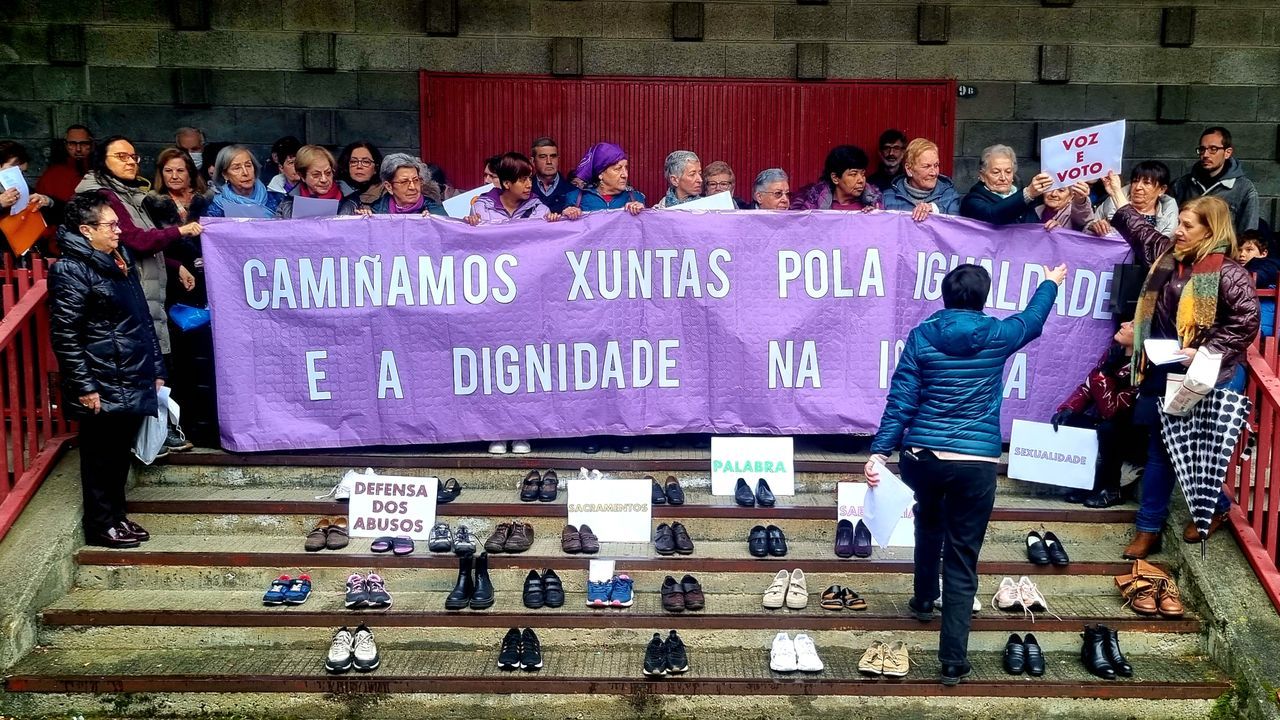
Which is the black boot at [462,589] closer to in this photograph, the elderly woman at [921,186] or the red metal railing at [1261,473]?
the elderly woman at [921,186]

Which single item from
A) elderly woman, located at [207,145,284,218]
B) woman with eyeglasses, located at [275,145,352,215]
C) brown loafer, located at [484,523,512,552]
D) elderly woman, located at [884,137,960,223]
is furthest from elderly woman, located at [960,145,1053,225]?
elderly woman, located at [207,145,284,218]

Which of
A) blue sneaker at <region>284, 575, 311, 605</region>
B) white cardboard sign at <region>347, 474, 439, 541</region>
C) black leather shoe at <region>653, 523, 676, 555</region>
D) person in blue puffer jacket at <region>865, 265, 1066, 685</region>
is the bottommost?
blue sneaker at <region>284, 575, 311, 605</region>

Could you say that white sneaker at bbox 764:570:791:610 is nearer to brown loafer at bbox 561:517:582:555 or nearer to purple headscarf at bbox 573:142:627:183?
brown loafer at bbox 561:517:582:555

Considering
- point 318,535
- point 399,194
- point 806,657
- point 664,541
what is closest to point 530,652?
point 664,541

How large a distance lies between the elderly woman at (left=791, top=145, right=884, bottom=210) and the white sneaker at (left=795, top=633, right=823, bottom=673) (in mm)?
3101

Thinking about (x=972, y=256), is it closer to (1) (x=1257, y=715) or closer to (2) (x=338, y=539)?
(1) (x=1257, y=715)

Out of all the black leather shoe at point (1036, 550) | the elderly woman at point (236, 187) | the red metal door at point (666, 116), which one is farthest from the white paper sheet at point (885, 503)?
the red metal door at point (666, 116)

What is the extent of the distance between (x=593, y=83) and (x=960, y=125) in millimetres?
3355

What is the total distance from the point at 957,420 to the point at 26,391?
5527 mm

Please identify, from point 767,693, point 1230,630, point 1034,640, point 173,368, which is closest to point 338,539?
point 173,368

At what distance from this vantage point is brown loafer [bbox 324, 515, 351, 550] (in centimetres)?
686

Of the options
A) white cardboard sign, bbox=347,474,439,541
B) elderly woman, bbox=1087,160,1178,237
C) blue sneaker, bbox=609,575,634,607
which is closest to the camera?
blue sneaker, bbox=609,575,634,607

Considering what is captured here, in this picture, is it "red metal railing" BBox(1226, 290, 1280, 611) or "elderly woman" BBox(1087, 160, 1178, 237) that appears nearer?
"red metal railing" BBox(1226, 290, 1280, 611)

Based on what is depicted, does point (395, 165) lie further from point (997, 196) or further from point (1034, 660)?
point (1034, 660)
